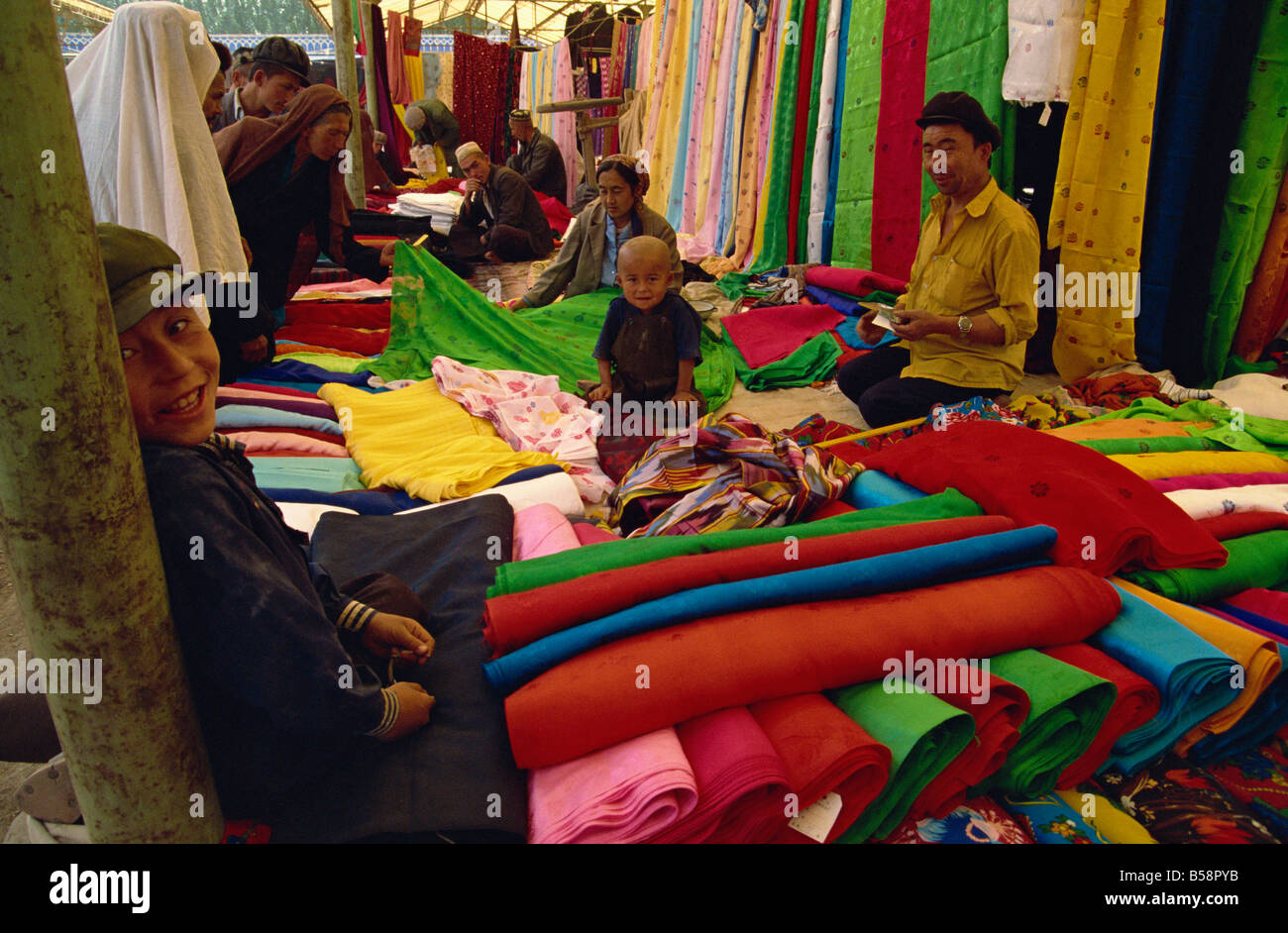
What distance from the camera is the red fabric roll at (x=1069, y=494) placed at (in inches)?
68.1

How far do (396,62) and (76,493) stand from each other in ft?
44.1

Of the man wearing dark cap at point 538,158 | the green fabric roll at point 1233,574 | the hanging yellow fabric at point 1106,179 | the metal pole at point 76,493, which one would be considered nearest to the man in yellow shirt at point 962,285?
the hanging yellow fabric at point 1106,179

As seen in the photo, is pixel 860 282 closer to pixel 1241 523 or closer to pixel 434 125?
pixel 1241 523

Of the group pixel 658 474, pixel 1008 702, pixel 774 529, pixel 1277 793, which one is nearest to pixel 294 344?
pixel 658 474

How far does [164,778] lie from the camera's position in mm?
1050

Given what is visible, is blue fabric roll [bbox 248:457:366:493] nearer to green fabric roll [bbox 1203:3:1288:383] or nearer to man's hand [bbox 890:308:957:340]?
man's hand [bbox 890:308:957:340]

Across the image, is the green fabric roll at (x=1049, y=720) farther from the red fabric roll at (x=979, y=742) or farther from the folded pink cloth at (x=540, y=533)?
the folded pink cloth at (x=540, y=533)

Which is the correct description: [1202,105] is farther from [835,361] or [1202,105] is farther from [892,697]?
[892,697]

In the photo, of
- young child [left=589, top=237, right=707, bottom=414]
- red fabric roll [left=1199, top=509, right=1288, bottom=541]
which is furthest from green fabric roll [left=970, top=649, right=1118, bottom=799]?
young child [left=589, top=237, right=707, bottom=414]

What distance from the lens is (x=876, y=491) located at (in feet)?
7.57

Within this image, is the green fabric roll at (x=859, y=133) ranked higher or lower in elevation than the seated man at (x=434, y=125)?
lower

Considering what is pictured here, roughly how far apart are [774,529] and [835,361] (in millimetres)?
2861

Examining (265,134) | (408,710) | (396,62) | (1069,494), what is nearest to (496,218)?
(265,134)

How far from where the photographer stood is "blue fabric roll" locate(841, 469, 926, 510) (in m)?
2.24
